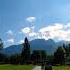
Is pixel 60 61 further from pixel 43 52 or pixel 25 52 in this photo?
pixel 43 52

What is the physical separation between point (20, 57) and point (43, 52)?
1688cm

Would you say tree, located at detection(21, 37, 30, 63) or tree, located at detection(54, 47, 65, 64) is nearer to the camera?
tree, located at detection(54, 47, 65, 64)

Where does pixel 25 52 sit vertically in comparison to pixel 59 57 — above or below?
above

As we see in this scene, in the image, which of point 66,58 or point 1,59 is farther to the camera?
point 1,59

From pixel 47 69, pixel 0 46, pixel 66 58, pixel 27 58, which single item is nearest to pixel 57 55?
pixel 66 58

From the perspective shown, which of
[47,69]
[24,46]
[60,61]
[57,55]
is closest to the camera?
[47,69]

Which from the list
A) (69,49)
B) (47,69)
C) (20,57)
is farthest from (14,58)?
(47,69)

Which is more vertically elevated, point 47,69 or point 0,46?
point 0,46

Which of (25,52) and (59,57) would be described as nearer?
(59,57)

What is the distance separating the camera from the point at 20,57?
4377 inches

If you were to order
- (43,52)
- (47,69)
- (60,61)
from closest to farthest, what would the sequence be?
1. (47,69)
2. (60,61)
3. (43,52)

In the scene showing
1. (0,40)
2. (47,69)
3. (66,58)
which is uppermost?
(0,40)

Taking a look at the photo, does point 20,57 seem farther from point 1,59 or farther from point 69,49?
point 69,49

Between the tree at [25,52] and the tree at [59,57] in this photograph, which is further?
the tree at [25,52]
